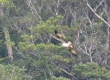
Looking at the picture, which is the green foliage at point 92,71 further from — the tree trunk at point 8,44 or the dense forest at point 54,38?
the tree trunk at point 8,44

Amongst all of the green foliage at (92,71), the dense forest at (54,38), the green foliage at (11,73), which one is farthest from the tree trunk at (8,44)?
the green foliage at (92,71)

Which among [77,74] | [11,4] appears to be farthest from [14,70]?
[11,4]

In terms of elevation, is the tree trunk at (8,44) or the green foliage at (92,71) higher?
the tree trunk at (8,44)

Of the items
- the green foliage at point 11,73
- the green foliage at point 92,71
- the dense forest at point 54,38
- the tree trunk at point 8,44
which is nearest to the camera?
the green foliage at point 11,73

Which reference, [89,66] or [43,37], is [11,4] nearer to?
[43,37]

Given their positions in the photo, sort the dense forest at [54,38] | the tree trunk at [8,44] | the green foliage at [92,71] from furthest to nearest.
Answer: the tree trunk at [8,44]
the dense forest at [54,38]
the green foliage at [92,71]

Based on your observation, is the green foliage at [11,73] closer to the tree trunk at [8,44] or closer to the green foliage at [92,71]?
the green foliage at [92,71]

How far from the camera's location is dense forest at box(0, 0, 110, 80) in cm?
1791

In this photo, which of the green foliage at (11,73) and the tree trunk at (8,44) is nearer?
the green foliage at (11,73)

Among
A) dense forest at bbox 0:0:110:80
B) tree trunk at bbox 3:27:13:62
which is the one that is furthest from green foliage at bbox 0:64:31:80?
tree trunk at bbox 3:27:13:62

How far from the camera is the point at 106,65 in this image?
18.5m

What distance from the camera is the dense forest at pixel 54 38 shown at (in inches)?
705

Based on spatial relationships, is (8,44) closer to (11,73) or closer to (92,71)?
(11,73)

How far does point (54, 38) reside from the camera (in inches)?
752
